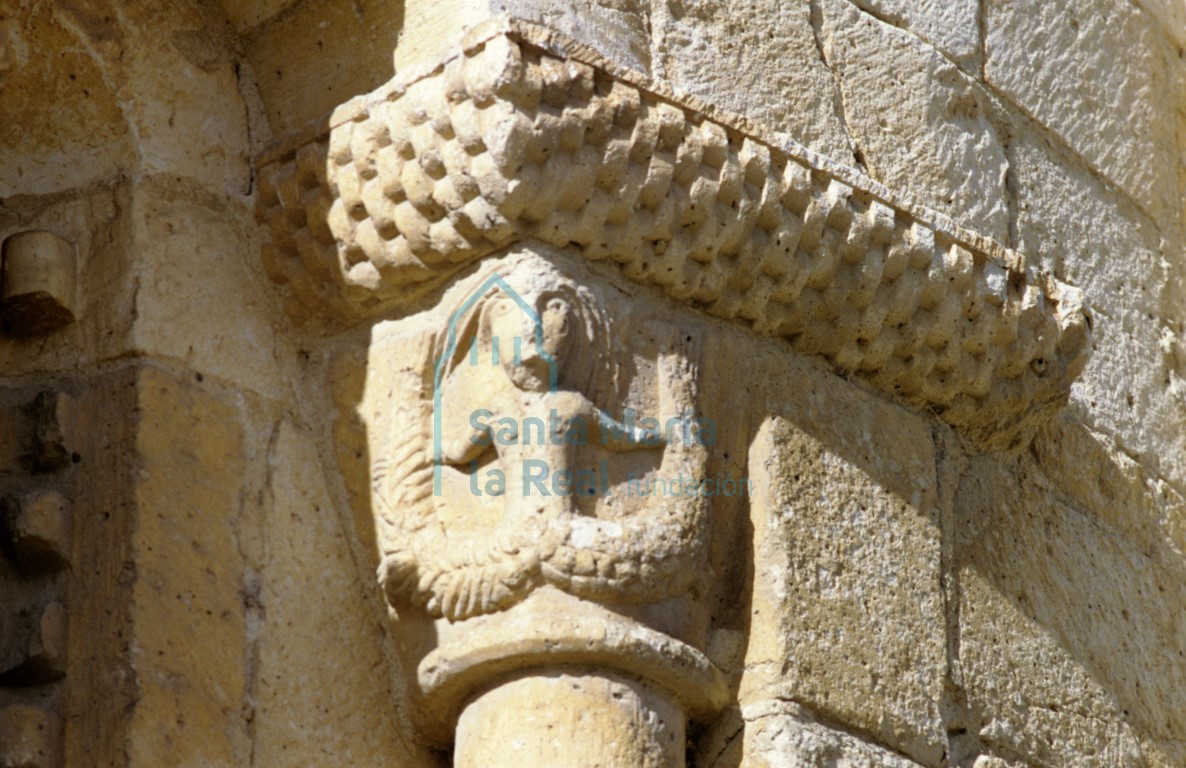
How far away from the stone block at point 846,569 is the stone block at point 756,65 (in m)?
0.39

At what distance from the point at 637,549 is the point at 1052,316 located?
94 cm

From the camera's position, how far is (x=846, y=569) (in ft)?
9.32

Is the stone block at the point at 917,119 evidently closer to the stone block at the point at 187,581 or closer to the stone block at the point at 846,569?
the stone block at the point at 846,569

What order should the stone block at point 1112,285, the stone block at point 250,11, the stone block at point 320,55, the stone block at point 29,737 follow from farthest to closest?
the stone block at point 1112,285 < the stone block at point 250,11 < the stone block at point 320,55 < the stone block at point 29,737

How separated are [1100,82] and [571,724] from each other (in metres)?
1.89

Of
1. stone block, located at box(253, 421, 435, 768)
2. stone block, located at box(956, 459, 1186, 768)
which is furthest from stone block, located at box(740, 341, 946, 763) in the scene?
stone block, located at box(253, 421, 435, 768)

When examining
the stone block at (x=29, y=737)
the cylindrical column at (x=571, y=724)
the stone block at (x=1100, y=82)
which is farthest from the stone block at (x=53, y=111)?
the stone block at (x=1100, y=82)

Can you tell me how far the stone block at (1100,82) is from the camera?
3.58m

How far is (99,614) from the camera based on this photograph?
2.59 m

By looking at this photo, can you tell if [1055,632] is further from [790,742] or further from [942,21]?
[942,21]

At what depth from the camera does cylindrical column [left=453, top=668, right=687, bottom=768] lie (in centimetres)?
253

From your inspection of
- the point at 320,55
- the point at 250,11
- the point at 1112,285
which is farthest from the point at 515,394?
the point at 1112,285

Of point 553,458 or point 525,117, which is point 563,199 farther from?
→ point 553,458

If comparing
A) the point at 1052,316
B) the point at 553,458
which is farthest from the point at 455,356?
the point at 1052,316
